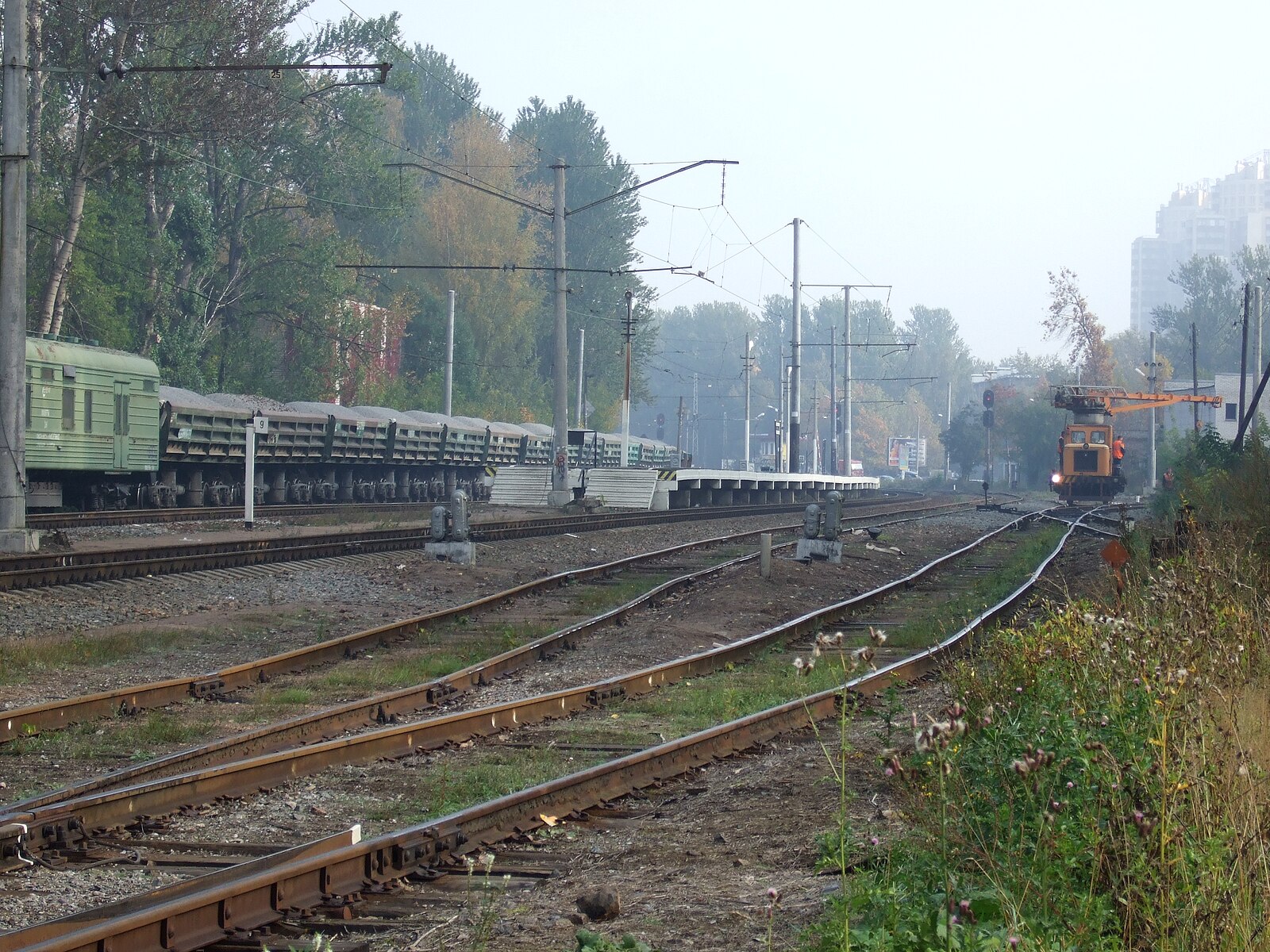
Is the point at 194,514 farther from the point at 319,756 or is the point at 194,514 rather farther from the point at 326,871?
the point at 326,871

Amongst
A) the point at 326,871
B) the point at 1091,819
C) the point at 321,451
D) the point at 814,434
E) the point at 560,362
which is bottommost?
the point at 326,871

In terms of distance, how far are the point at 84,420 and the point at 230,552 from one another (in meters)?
10.5

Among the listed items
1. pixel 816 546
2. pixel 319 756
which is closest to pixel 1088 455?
pixel 816 546

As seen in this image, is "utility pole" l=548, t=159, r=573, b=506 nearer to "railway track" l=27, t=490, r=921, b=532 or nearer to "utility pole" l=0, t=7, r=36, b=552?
"railway track" l=27, t=490, r=921, b=532

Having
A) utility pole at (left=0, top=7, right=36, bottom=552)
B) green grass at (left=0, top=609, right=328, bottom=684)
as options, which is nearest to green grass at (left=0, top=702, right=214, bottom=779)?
green grass at (left=0, top=609, right=328, bottom=684)

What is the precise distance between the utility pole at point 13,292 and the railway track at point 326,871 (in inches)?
535

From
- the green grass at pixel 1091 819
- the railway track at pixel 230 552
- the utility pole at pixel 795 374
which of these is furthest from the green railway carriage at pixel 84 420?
the utility pole at pixel 795 374

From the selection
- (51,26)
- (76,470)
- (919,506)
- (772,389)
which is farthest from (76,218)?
(772,389)

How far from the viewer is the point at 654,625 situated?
15062mm

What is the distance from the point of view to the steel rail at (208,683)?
9047 mm

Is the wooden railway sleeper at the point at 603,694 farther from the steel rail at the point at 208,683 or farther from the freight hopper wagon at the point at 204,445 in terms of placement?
the freight hopper wagon at the point at 204,445

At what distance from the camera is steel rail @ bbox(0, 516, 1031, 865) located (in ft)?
20.5

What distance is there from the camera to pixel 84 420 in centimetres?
2855

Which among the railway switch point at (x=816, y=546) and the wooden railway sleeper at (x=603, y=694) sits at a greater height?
the railway switch point at (x=816, y=546)
